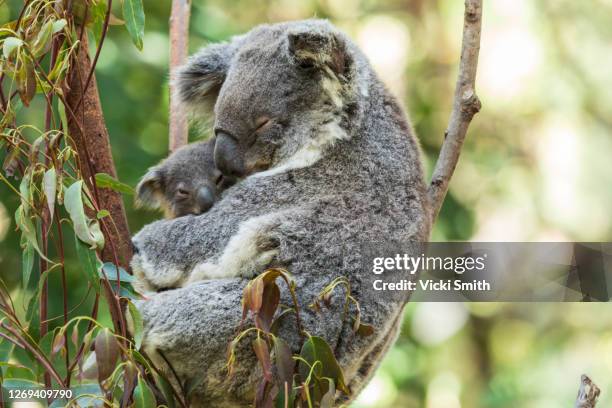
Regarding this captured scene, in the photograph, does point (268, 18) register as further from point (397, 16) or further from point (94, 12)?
point (94, 12)

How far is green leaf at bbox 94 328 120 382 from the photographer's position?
1930mm

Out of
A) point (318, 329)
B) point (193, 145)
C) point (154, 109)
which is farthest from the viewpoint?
point (154, 109)

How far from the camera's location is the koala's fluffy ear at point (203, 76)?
11.2 ft

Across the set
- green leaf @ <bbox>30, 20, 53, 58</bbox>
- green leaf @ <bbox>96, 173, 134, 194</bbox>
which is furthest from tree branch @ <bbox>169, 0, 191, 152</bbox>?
green leaf @ <bbox>30, 20, 53, 58</bbox>

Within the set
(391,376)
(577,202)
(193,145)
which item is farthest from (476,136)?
(193,145)

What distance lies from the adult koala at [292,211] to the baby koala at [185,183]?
0.21 meters

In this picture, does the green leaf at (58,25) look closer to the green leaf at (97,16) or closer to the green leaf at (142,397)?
the green leaf at (97,16)

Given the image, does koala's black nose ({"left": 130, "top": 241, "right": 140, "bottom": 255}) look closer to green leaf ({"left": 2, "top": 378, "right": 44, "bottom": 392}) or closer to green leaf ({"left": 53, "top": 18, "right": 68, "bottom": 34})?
green leaf ({"left": 2, "top": 378, "right": 44, "bottom": 392})

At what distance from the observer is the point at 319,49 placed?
2910mm

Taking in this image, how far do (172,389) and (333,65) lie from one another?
127cm

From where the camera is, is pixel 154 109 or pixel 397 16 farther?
pixel 397 16

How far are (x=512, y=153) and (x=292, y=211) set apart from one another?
6.29 meters

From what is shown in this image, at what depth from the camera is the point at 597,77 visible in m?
8.70

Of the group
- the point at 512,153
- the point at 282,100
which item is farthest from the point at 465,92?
the point at 512,153
